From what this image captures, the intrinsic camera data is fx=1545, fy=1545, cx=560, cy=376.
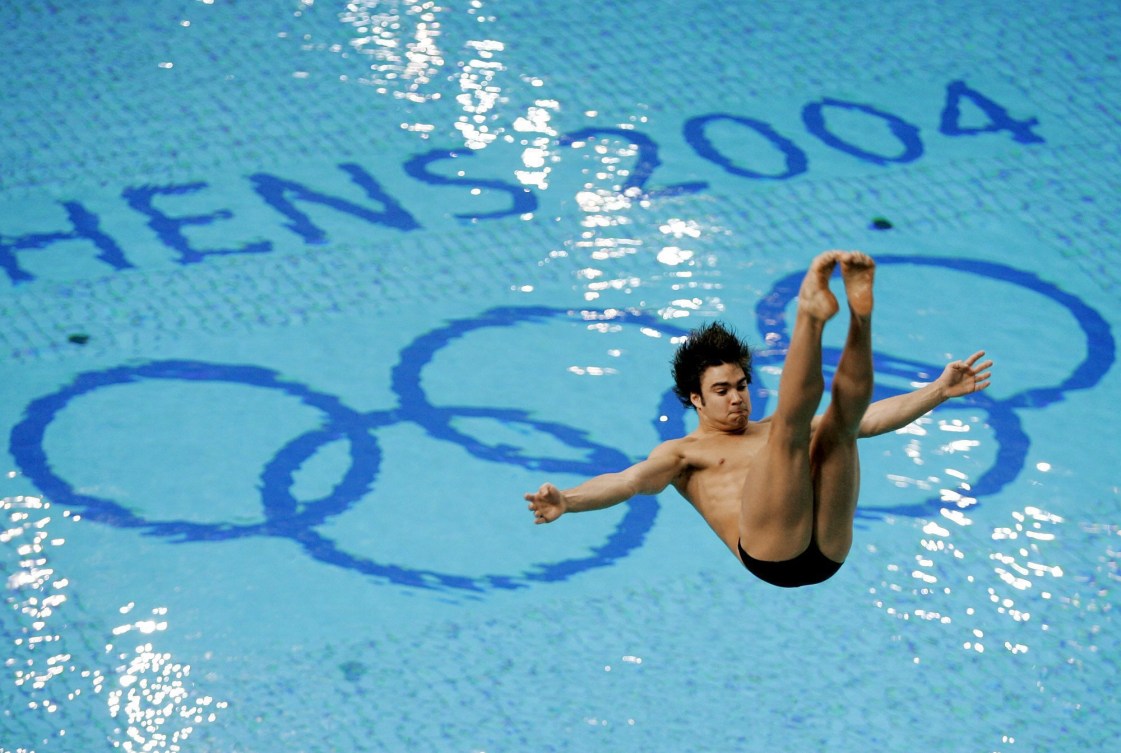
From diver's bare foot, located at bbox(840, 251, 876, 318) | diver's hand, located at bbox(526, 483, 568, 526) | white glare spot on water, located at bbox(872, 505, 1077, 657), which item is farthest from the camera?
white glare spot on water, located at bbox(872, 505, 1077, 657)

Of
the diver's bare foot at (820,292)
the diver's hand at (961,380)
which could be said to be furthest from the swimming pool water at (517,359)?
the diver's bare foot at (820,292)

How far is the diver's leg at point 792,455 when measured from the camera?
3.71 metres

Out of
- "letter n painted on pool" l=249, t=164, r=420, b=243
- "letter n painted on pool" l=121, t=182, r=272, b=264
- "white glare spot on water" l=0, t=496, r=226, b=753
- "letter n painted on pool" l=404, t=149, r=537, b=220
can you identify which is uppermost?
"letter n painted on pool" l=404, t=149, r=537, b=220

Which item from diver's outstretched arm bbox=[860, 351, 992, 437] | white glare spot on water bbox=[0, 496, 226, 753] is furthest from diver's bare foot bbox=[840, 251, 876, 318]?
white glare spot on water bbox=[0, 496, 226, 753]

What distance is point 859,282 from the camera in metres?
3.70

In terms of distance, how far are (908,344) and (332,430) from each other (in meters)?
2.88

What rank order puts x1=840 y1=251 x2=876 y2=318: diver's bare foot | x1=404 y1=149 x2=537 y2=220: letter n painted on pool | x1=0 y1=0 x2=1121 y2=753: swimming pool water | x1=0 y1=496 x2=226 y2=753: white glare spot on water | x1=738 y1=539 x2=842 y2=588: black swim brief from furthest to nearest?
x1=404 y1=149 x2=537 y2=220: letter n painted on pool → x1=0 y1=0 x2=1121 y2=753: swimming pool water → x1=0 y1=496 x2=226 y2=753: white glare spot on water → x1=738 y1=539 x2=842 y2=588: black swim brief → x1=840 y1=251 x2=876 y2=318: diver's bare foot

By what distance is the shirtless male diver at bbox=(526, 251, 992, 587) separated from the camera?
149 inches

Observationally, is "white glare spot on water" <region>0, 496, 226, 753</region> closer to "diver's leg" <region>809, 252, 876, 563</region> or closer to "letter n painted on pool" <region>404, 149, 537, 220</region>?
"diver's leg" <region>809, 252, 876, 563</region>

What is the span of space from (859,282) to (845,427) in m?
0.48

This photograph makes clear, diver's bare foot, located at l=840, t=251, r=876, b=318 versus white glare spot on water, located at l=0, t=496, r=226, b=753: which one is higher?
diver's bare foot, located at l=840, t=251, r=876, b=318

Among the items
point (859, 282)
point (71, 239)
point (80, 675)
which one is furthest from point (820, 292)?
point (71, 239)

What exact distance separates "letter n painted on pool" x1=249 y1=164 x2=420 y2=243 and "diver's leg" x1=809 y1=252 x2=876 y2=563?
4664 millimetres

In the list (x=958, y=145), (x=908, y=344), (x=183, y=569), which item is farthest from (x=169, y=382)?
(x=958, y=145)
